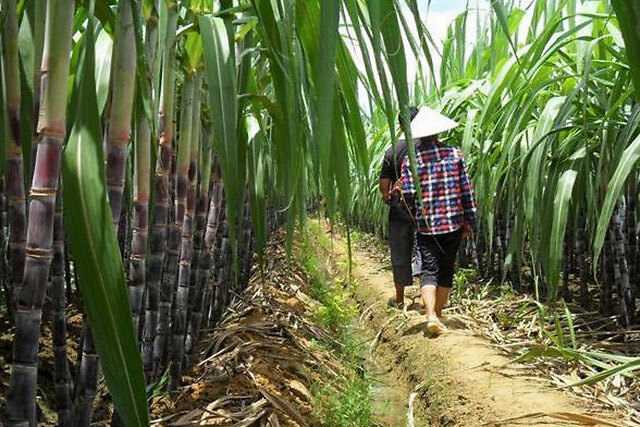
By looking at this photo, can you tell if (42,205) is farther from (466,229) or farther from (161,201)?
(466,229)

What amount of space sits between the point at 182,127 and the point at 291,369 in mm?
899

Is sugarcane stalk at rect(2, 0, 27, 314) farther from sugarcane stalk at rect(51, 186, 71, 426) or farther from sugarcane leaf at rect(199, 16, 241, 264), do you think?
sugarcane leaf at rect(199, 16, 241, 264)

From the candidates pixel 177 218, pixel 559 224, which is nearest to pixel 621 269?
pixel 559 224

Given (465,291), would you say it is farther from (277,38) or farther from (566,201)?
(277,38)

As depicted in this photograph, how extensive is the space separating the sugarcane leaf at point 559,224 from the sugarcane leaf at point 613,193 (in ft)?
0.33

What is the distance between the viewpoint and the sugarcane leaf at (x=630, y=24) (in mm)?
321

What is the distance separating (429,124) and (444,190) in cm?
25

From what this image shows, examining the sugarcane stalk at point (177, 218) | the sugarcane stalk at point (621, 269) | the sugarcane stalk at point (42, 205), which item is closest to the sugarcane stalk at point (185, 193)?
the sugarcane stalk at point (177, 218)

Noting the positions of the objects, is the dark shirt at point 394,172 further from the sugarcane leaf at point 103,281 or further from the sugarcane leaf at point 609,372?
the sugarcane leaf at point 103,281

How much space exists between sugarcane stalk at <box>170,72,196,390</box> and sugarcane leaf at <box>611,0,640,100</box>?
2.32 feet

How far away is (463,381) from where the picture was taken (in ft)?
5.18

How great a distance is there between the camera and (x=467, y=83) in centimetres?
256

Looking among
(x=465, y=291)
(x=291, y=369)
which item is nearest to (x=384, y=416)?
(x=291, y=369)

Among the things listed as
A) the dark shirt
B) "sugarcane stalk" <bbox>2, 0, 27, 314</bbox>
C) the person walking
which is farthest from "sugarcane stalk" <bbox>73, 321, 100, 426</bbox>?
the dark shirt
